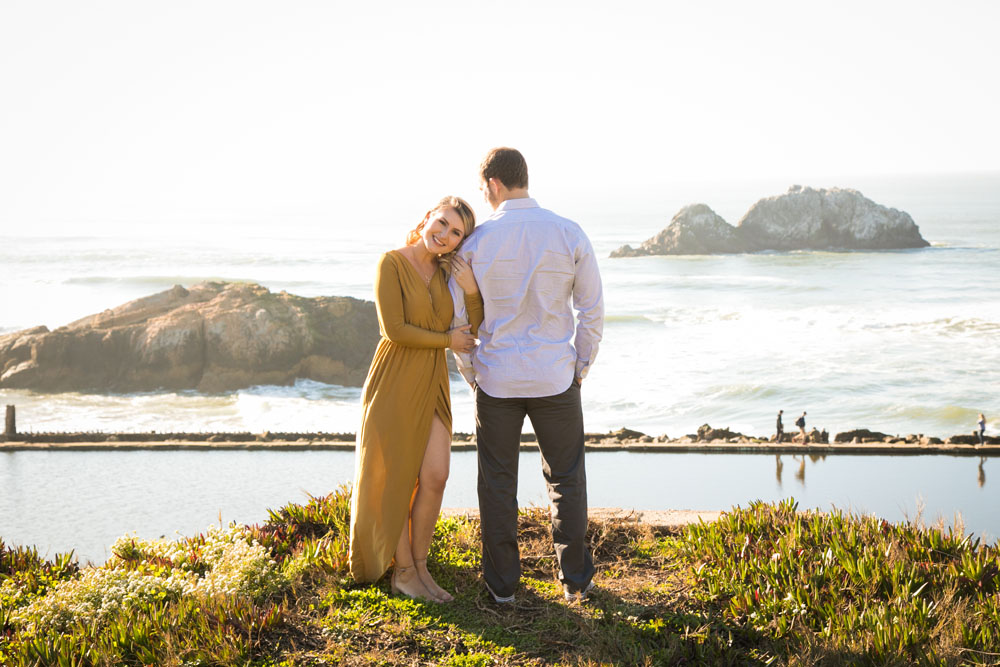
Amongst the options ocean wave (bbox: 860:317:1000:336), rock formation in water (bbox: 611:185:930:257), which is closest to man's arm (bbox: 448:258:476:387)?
ocean wave (bbox: 860:317:1000:336)

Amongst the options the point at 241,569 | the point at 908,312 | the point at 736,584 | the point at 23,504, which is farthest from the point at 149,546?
the point at 908,312

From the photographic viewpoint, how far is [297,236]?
64938mm

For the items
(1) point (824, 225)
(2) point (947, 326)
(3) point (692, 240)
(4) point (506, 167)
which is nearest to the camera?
(4) point (506, 167)

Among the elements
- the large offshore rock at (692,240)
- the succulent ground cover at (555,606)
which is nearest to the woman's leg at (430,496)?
the succulent ground cover at (555,606)

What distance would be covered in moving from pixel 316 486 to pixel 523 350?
5188mm

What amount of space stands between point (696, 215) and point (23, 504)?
165 feet

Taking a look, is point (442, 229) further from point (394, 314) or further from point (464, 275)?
point (394, 314)

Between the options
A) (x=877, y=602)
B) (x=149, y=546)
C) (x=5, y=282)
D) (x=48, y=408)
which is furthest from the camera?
(x=5, y=282)

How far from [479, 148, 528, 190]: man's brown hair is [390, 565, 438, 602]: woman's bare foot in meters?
1.56

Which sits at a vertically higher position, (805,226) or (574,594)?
(805,226)

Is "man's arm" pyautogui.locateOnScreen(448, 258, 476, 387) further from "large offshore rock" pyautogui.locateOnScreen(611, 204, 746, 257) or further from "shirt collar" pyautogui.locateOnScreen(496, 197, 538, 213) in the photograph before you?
"large offshore rock" pyautogui.locateOnScreen(611, 204, 746, 257)

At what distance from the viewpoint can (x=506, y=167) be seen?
2898mm

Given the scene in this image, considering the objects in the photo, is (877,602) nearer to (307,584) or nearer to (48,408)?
(307,584)

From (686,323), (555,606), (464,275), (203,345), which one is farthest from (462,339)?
(686,323)
